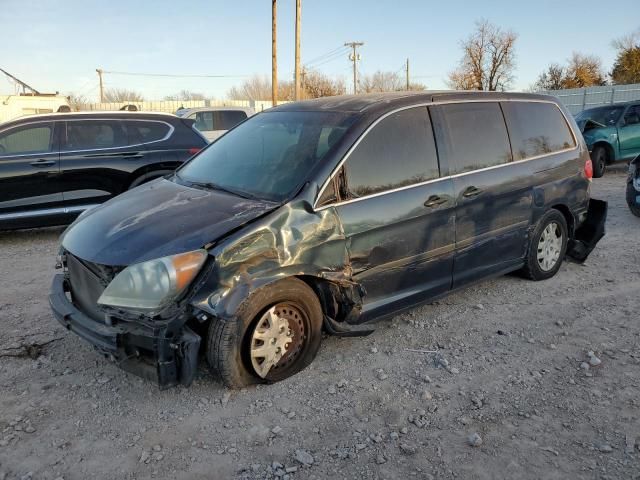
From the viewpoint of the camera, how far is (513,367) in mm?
3666

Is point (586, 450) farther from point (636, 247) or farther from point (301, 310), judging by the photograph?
point (636, 247)

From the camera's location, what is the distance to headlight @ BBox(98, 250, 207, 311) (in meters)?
3.03

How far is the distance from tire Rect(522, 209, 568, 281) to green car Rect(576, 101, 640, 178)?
325 inches

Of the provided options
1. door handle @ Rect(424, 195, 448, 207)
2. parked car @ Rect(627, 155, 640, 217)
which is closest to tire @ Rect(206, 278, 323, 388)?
door handle @ Rect(424, 195, 448, 207)

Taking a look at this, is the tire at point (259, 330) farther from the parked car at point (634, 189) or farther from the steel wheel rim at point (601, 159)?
the steel wheel rim at point (601, 159)

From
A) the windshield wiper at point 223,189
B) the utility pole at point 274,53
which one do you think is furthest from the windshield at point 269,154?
the utility pole at point 274,53

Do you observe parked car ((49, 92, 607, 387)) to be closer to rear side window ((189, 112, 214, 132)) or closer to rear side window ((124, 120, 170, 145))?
rear side window ((124, 120, 170, 145))

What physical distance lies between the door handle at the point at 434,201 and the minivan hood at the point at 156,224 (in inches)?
47.8

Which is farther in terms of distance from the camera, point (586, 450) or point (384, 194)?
point (384, 194)

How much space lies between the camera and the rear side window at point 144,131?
7824 millimetres

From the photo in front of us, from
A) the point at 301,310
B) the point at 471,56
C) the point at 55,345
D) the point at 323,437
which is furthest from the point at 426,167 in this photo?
the point at 471,56

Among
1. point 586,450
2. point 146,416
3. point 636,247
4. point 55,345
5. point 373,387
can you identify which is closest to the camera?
point 586,450

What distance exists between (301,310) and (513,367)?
1.48 meters

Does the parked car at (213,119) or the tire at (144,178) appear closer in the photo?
the tire at (144,178)
